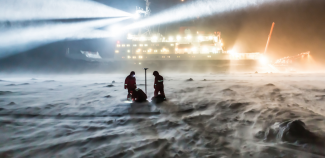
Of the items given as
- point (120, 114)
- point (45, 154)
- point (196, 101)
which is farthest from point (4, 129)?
point (196, 101)

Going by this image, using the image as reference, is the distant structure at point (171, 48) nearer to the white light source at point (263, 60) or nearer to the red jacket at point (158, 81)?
the white light source at point (263, 60)

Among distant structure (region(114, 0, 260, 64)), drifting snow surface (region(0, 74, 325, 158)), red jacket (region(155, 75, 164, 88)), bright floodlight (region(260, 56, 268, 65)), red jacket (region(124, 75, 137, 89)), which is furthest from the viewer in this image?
bright floodlight (region(260, 56, 268, 65))

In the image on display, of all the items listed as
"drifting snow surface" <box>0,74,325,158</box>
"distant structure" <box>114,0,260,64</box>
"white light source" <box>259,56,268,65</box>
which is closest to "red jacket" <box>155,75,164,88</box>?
"drifting snow surface" <box>0,74,325,158</box>

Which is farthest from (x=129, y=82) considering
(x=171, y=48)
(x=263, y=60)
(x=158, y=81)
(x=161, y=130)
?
(x=263, y=60)

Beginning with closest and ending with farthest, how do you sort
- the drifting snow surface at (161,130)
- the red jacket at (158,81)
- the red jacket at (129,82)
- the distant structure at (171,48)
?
the drifting snow surface at (161,130)
the red jacket at (129,82)
the red jacket at (158,81)
the distant structure at (171,48)

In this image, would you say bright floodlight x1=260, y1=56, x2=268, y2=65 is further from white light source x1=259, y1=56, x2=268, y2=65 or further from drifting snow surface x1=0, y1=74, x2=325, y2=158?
drifting snow surface x1=0, y1=74, x2=325, y2=158

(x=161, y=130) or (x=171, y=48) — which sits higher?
(x=171, y=48)

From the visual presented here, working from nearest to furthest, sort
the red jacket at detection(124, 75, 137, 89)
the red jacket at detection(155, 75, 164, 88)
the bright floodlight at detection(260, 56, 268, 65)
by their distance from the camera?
1. the red jacket at detection(124, 75, 137, 89)
2. the red jacket at detection(155, 75, 164, 88)
3. the bright floodlight at detection(260, 56, 268, 65)

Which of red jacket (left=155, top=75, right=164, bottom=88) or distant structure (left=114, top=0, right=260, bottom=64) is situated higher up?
distant structure (left=114, top=0, right=260, bottom=64)

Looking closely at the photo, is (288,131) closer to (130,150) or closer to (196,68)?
(130,150)

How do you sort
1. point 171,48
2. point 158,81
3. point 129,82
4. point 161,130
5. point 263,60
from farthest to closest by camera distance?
point 263,60
point 171,48
point 158,81
point 129,82
point 161,130

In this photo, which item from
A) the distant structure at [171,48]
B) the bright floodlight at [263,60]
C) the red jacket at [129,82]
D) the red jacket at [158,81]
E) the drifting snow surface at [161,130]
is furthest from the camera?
the bright floodlight at [263,60]

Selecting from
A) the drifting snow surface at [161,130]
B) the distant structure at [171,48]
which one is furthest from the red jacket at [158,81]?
the distant structure at [171,48]

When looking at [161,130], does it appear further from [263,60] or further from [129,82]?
[263,60]
